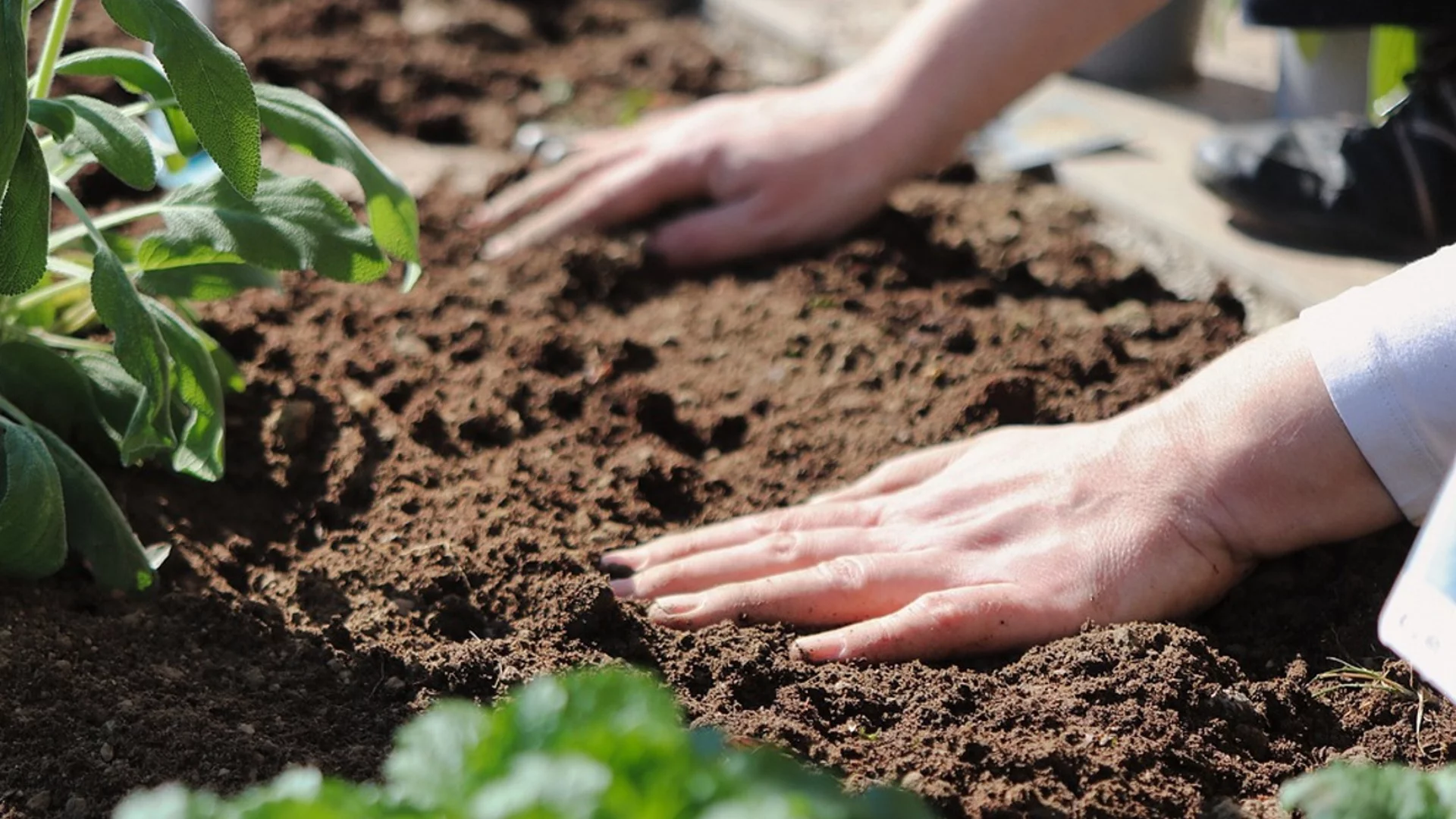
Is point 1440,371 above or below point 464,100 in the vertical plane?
above

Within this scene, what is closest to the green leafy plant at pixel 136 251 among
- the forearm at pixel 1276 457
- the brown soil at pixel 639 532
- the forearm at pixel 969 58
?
the brown soil at pixel 639 532

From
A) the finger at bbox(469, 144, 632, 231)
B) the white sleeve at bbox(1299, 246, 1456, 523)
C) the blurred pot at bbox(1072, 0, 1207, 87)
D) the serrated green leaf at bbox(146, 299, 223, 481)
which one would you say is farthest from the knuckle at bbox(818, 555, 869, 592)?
the blurred pot at bbox(1072, 0, 1207, 87)

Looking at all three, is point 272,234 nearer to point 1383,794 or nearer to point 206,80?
point 206,80

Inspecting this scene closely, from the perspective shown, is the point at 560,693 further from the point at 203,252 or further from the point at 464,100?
the point at 464,100

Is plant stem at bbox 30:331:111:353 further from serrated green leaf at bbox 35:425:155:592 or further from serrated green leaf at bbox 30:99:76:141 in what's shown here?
serrated green leaf at bbox 30:99:76:141

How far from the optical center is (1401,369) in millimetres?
1591

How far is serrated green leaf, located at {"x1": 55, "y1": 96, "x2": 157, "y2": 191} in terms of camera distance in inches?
63.5

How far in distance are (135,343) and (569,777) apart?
976 millimetres

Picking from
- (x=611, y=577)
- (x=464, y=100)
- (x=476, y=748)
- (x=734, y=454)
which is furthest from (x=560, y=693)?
(x=464, y=100)

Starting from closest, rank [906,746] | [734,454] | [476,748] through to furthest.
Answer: [476,748]
[906,746]
[734,454]

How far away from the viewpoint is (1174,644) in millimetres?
1653

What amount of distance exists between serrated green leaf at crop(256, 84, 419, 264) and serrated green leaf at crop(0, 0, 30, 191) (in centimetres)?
33

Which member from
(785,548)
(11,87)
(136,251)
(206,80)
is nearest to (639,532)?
(785,548)

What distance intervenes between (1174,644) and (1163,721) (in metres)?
0.12
